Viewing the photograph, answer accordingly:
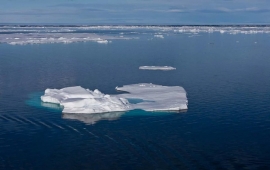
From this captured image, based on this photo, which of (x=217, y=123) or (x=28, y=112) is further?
(x=28, y=112)

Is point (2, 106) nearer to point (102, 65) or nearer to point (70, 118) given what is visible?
point (70, 118)

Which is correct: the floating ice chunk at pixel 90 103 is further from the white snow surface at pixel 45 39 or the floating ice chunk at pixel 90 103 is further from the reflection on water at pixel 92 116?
the white snow surface at pixel 45 39

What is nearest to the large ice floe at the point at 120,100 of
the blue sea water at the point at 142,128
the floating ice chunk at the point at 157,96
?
the floating ice chunk at the point at 157,96

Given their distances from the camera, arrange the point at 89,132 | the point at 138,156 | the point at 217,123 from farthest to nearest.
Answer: the point at 217,123 < the point at 89,132 < the point at 138,156

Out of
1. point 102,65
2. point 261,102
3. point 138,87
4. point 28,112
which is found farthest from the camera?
point 102,65

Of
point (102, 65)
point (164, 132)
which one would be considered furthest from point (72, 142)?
point (102, 65)

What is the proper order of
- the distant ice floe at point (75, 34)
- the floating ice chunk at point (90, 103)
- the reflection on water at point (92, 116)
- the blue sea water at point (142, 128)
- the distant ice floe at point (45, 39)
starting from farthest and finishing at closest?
the distant ice floe at point (75, 34) → the distant ice floe at point (45, 39) → the floating ice chunk at point (90, 103) → the reflection on water at point (92, 116) → the blue sea water at point (142, 128)
